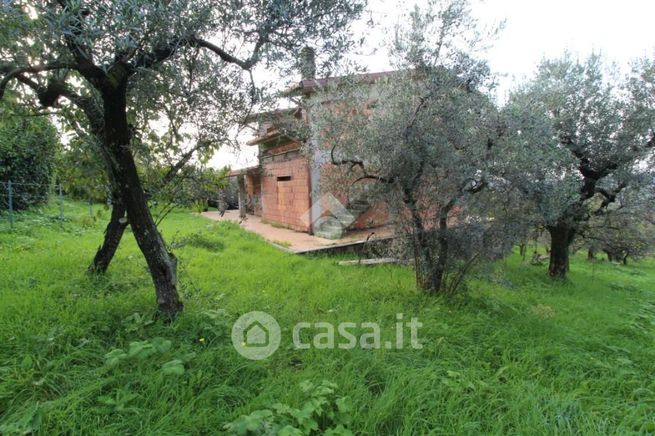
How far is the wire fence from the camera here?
9.13 meters

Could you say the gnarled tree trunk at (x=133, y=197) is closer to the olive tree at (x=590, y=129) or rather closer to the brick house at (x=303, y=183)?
the brick house at (x=303, y=183)

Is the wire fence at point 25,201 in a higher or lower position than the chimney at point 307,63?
lower

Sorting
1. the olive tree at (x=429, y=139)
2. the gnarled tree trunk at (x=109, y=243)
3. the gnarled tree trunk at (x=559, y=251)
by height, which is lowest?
the gnarled tree trunk at (x=559, y=251)

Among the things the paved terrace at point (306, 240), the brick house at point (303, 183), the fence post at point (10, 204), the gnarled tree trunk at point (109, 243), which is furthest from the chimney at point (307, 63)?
the fence post at point (10, 204)

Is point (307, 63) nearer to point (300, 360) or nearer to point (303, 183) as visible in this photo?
point (300, 360)

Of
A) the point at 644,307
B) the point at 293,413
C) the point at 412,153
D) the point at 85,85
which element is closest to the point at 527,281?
the point at 644,307

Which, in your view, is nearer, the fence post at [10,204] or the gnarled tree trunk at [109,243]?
the gnarled tree trunk at [109,243]

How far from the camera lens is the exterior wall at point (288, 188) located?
1162 centimetres

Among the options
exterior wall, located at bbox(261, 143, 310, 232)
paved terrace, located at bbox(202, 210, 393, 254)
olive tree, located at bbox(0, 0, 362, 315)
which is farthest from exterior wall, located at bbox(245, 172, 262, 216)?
olive tree, located at bbox(0, 0, 362, 315)

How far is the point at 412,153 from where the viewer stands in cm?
454

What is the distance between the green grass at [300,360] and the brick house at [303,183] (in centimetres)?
189

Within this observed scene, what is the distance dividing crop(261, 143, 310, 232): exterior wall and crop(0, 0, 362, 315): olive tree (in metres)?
7.03

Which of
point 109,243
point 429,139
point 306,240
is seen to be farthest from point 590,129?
point 109,243

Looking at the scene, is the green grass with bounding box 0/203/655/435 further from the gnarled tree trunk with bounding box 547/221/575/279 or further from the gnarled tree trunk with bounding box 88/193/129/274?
the gnarled tree trunk with bounding box 547/221/575/279
